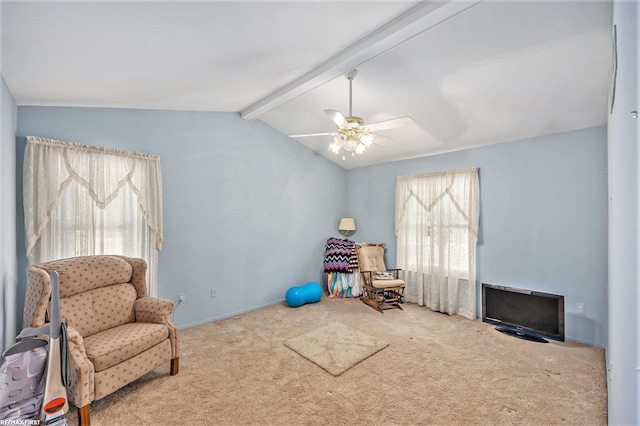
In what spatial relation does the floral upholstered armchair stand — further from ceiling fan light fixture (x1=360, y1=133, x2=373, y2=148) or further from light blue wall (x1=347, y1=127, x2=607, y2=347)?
light blue wall (x1=347, y1=127, x2=607, y2=347)

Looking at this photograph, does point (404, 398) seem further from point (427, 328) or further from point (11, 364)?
point (11, 364)

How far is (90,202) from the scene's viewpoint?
291 centimetres

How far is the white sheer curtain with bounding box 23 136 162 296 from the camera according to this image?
2604mm

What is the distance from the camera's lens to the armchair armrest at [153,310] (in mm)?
2543

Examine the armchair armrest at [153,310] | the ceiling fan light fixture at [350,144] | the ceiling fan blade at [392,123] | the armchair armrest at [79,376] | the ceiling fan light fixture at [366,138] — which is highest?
the ceiling fan blade at [392,123]

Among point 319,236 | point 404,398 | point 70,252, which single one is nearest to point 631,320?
point 404,398

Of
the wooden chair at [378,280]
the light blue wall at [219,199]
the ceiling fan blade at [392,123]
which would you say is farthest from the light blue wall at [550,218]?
the light blue wall at [219,199]

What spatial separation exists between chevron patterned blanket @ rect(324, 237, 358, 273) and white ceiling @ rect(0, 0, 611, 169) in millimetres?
2483

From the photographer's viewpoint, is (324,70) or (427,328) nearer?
(324,70)

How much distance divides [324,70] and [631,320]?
2.57 meters

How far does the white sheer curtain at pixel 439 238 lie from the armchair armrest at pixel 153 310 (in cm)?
353

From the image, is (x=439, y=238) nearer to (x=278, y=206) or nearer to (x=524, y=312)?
(x=524, y=312)

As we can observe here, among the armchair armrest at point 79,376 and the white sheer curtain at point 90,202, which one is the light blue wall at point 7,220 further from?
the armchair armrest at point 79,376

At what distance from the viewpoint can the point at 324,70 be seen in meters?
2.61
